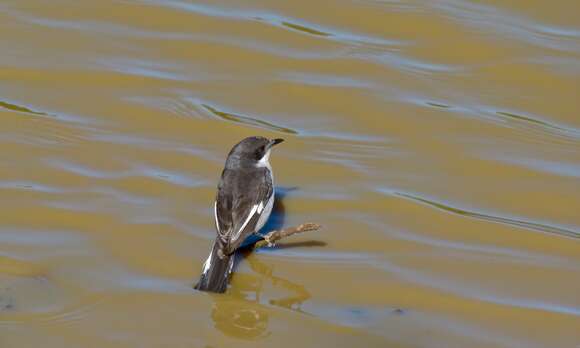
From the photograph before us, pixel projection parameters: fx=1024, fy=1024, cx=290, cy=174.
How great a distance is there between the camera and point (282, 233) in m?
7.92

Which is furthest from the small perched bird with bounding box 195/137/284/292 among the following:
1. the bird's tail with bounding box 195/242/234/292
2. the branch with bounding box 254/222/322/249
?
the branch with bounding box 254/222/322/249

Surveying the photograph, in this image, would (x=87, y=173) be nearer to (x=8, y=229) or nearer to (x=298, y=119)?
(x=8, y=229)

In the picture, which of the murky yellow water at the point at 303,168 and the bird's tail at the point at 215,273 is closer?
the murky yellow water at the point at 303,168

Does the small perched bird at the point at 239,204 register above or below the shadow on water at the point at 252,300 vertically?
above

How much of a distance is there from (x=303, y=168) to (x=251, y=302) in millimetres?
2258

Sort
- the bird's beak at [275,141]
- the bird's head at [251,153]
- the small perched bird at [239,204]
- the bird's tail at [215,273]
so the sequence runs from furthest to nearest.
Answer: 1. the bird's beak at [275,141]
2. the bird's head at [251,153]
3. the small perched bird at [239,204]
4. the bird's tail at [215,273]

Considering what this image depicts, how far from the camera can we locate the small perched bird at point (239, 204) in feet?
24.7

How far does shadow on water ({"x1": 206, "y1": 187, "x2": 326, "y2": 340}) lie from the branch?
0.14 meters

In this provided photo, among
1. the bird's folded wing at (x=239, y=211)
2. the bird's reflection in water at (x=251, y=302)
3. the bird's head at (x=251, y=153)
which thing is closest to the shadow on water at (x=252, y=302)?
the bird's reflection in water at (x=251, y=302)

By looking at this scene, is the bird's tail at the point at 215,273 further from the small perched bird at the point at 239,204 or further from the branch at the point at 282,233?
the branch at the point at 282,233

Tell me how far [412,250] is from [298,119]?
2.48 m

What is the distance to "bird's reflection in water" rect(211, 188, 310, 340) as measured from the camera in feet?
22.9

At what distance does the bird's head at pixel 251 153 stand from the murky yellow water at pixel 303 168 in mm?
364

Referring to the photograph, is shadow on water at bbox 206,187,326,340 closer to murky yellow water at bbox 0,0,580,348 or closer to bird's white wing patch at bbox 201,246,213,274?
murky yellow water at bbox 0,0,580,348
